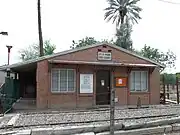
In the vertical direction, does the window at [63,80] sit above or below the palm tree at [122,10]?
below

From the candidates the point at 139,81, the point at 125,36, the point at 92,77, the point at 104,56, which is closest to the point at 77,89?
the point at 92,77

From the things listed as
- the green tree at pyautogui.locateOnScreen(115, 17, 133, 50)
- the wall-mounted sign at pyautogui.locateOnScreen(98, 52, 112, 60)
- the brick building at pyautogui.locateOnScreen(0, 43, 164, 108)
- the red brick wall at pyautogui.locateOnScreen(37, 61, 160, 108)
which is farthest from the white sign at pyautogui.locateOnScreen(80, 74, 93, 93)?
the green tree at pyautogui.locateOnScreen(115, 17, 133, 50)

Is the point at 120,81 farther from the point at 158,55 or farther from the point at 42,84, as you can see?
the point at 158,55

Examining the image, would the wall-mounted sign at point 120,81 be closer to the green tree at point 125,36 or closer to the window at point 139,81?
the window at point 139,81

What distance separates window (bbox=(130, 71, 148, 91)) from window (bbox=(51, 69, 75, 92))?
4.28m

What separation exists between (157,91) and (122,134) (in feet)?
40.7

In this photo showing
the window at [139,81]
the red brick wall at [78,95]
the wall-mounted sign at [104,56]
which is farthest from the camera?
the window at [139,81]

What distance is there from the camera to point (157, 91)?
755 inches

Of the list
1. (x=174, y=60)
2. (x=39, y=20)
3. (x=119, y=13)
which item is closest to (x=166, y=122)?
(x=39, y=20)

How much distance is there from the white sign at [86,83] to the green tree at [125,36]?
24.2 metres

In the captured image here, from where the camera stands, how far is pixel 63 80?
16812 mm

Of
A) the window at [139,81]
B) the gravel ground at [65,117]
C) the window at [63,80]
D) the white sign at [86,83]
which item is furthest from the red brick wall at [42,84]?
the window at [139,81]

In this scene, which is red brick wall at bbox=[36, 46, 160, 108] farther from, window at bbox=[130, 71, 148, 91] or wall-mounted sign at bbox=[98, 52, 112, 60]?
window at bbox=[130, 71, 148, 91]

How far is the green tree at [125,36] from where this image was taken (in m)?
40.8
